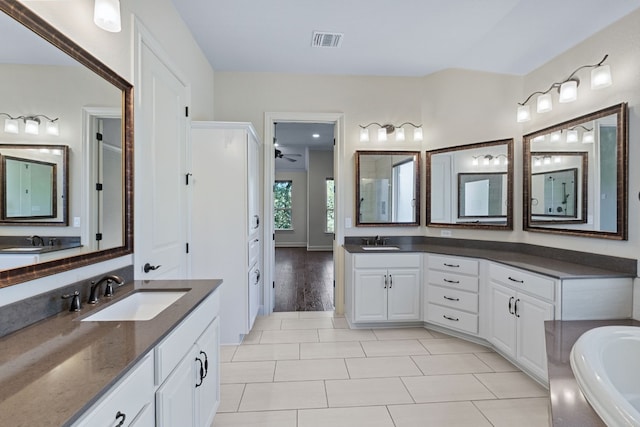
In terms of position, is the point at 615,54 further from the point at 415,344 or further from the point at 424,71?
the point at 415,344

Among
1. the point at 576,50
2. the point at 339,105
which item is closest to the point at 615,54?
the point at 576,50

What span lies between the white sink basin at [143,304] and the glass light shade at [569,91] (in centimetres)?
304

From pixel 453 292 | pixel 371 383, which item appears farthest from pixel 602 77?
pixel 371 383

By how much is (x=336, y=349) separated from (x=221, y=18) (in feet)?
10.2

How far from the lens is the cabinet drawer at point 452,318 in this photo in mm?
2953

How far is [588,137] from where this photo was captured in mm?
2357

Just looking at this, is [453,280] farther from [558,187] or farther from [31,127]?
[31,127]

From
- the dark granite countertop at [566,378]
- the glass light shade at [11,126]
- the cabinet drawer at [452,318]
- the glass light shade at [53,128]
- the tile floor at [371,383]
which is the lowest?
the tile floor at [371,383]

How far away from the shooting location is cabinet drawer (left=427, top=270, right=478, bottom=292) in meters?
2.95

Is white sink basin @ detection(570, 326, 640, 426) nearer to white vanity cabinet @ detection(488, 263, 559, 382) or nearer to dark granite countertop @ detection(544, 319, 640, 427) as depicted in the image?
dark granite countertop @ detection(544, 319, 640, 427)

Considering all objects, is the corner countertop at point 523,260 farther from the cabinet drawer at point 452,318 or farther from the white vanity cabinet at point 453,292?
the cabinet drawer at point 452,318

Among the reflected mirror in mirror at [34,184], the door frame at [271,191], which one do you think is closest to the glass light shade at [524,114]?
the door frame at [271,191]

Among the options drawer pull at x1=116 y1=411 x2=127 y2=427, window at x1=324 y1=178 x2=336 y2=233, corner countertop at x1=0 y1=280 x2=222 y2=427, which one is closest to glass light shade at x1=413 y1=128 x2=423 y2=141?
corner countertop at x1=0 y1=280 x2=222 y2=427

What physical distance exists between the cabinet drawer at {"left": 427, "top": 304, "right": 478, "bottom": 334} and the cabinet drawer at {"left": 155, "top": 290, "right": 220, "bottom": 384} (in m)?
2.36
